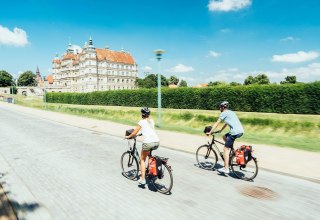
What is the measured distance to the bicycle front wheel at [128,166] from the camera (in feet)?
24.4

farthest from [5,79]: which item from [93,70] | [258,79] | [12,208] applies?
[12,208]

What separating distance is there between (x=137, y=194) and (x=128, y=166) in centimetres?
168

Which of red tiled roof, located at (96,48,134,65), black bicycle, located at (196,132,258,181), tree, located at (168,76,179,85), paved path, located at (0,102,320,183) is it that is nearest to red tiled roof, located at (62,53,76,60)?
red tiled roof, located at (96,48,134,65)

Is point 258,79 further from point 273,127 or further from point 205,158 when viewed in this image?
point 205,158

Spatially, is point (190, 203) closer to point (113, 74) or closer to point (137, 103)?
point (137, 103)

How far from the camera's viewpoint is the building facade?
3917 inches

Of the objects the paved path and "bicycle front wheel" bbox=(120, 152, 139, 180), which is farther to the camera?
the paved path

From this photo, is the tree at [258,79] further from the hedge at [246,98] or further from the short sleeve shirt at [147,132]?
the short sleeve shirt at [147,132]

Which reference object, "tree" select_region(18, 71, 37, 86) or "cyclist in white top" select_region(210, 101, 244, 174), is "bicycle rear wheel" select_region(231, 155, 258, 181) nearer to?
"cyclist in white top" select_region(210, 101, 244, 174)

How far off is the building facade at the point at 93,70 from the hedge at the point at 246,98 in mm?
59508

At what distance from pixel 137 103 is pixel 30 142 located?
31314 mm

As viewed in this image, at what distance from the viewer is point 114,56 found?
108062 mm

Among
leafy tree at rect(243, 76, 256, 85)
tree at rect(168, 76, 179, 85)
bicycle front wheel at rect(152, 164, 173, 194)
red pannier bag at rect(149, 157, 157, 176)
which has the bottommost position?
bicycle front wheel at rect(152, 164, 173, 194)

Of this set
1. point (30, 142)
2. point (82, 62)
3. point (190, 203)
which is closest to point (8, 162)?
point (30, 142)
